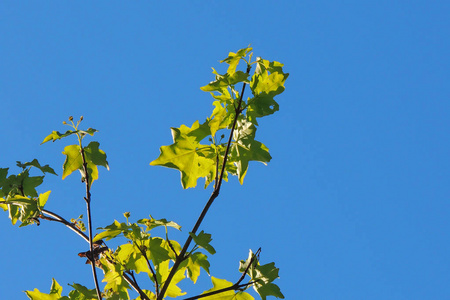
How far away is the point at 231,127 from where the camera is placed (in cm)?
325

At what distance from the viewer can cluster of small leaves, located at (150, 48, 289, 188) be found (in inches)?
122

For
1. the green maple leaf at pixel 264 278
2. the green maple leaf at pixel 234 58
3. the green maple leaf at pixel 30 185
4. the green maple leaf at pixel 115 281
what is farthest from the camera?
the green maple leaf at pixel 30 185

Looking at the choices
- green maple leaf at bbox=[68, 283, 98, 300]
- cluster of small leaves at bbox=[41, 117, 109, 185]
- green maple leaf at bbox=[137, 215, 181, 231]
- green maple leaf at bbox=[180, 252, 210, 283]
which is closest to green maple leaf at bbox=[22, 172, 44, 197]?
cluster of small leaves at bbox=[41, 117, 109, 185]

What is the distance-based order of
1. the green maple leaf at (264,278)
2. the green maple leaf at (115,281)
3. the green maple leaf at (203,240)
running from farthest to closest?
the green maple leaf at (115,281) < the green maple leaf at (264,278) < the green maple leaf at (203,240)

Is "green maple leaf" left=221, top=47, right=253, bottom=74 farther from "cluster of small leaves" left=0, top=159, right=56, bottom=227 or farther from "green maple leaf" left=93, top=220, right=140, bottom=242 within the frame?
"cluster of small leaves" left=0, top=159, right=56, bottom=227

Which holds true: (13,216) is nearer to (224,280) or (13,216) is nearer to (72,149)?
(72,149)

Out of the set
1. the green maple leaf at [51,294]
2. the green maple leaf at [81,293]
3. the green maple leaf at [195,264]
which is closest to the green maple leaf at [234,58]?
the green maple leaf at [195,264]

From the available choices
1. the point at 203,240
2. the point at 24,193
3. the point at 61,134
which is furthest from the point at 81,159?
the point at 203,240

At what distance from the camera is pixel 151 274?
3236 mm

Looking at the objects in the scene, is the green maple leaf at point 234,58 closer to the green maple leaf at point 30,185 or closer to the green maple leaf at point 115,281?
the green maple leaf at point 115,281

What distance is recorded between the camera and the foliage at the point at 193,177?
120 inches

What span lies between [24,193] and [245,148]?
1.81m

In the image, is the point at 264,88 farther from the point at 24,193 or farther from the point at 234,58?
the point at 24,193

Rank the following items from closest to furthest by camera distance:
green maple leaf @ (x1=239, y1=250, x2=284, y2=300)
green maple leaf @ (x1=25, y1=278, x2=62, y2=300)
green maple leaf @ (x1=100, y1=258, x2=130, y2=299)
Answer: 1. green maple leaf @ (x1=239, y1=250, x2=284, y2=300)
2. green maple leaf @ (x1=100, y1=258, x2=130, y2=299)
3. green maple leaf @ (x1=25, y1=278, x2=62, y2=300)
